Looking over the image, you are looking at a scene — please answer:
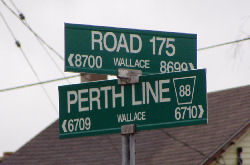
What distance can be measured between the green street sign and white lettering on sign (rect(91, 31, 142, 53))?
356mm

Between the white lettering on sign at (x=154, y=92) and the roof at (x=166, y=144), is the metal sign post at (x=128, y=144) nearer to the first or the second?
the white lettering on sign at (x=154, y=92)

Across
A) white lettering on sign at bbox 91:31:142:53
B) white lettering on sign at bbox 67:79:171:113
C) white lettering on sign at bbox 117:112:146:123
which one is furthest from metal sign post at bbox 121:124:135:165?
white lettering on sign at bbox 91:31:142:53

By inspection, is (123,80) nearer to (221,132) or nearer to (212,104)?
(221,132)

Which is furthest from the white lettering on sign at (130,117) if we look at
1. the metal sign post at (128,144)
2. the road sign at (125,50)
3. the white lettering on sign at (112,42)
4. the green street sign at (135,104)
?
the white lettering on sign at (112,42)

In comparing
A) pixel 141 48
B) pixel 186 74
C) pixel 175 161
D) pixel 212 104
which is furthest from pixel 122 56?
pixel 212 104

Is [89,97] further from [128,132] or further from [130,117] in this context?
[128,132]

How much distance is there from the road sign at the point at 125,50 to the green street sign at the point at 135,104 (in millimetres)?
229

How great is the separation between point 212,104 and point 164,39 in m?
11.9

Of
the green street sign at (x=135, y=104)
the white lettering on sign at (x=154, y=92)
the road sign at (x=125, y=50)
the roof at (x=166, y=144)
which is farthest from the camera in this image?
the roof at (x=166, y=144)

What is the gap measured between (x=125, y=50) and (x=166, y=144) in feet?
37.2

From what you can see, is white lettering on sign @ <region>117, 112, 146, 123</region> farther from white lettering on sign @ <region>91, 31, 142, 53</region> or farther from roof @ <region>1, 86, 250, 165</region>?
roof @ <region>1, 86, 250, 165</region>

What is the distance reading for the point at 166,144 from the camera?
58.4ft

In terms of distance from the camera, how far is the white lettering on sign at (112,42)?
6.67 metres

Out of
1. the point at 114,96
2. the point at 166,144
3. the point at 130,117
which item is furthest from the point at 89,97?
the point at 166,144
